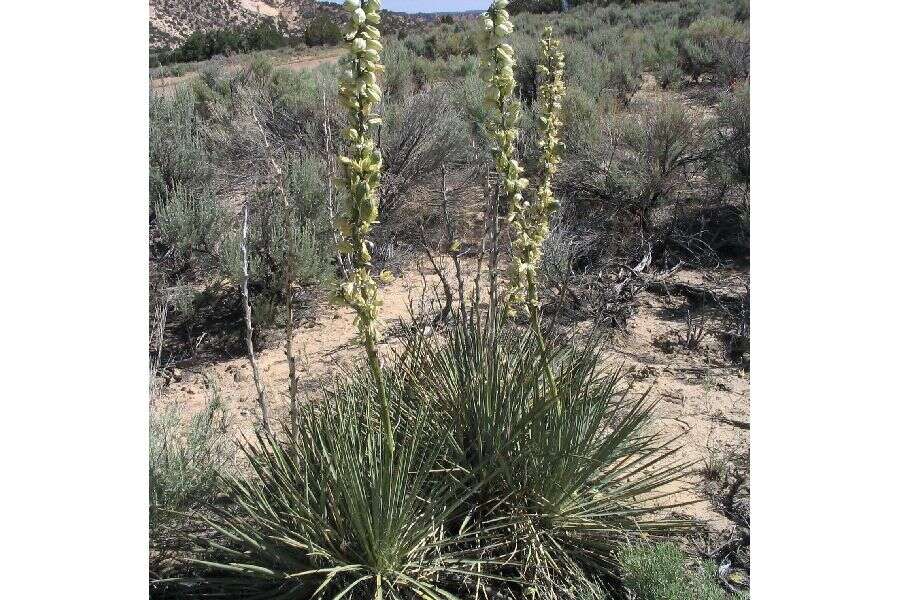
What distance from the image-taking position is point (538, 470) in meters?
1.97

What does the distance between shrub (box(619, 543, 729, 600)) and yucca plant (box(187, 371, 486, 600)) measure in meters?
0.52

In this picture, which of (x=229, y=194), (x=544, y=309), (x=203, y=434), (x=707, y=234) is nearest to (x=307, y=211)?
(x=229, y=194)

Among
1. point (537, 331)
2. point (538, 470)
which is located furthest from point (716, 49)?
point (538, 470)

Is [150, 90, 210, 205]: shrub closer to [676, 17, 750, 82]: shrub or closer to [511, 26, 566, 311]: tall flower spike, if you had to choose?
[511, 26, 566, 311]: tall flower spike

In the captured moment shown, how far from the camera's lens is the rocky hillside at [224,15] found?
27.5 meters

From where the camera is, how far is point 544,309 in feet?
14.7

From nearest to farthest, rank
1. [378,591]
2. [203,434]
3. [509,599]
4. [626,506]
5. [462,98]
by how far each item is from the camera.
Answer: [378,591] < [509,599] < [626,506] < [203,434] < [462,98]

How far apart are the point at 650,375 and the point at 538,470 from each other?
2.04 m

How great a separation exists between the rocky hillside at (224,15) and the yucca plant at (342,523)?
25.6m

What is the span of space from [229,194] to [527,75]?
4.96m

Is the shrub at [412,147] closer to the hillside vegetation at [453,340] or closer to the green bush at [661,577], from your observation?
the hillside vegetation at [453,340]

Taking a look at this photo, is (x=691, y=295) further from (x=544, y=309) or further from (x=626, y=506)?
(x=626, y=506)

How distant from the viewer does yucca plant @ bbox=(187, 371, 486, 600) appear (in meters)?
1.63

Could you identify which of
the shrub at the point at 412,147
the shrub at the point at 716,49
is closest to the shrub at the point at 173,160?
the shrub at the point at 412,147
